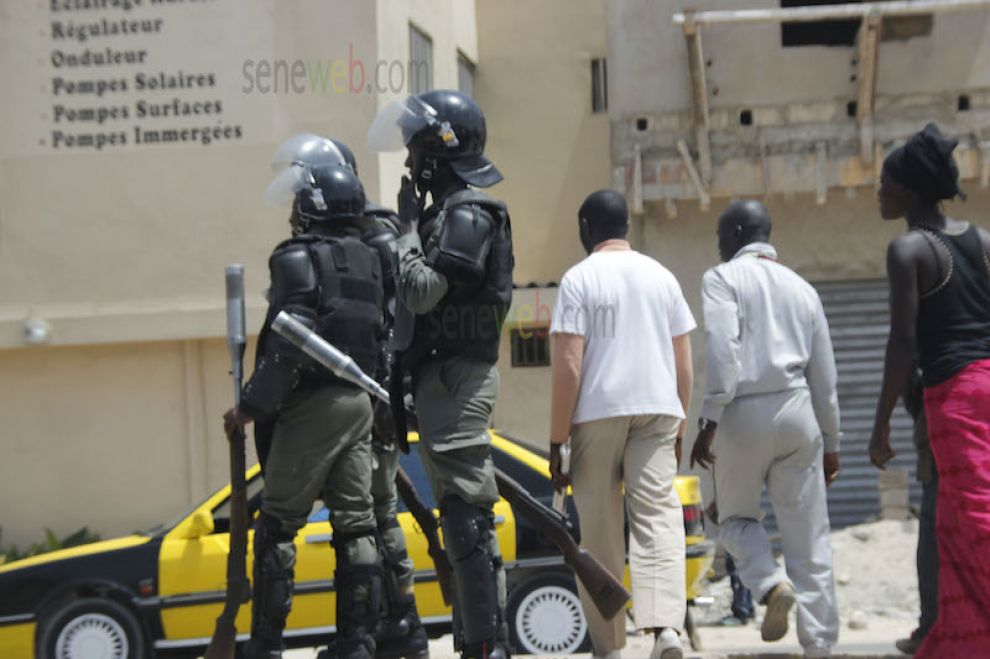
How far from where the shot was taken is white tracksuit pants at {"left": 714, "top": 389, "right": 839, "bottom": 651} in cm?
559

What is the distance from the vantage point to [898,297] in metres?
4.89

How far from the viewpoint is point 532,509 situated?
5410 millimetres

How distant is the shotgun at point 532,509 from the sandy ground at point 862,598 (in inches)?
119

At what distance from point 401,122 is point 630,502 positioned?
66.5 inches

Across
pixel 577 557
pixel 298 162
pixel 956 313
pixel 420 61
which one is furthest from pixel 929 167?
pixel 420 61

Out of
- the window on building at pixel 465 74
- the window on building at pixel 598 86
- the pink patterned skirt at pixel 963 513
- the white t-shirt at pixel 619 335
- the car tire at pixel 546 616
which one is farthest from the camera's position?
the window on building at pixel 598 86

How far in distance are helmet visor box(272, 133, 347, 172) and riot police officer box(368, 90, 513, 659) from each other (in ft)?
3.37

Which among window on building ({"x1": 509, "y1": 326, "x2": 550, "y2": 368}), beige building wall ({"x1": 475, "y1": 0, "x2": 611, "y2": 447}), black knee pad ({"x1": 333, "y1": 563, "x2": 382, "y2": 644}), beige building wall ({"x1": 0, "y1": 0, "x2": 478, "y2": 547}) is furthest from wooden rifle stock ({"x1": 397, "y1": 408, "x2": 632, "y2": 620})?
beige building wall ({"x1": 475, "y1": 0, "x2": 611, "y2": 447})

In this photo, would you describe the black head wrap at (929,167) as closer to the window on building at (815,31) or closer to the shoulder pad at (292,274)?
the shoulder pad at (292,274)

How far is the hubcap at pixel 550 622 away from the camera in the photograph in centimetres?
823

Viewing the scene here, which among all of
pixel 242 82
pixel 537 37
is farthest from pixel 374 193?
pixel 537 37

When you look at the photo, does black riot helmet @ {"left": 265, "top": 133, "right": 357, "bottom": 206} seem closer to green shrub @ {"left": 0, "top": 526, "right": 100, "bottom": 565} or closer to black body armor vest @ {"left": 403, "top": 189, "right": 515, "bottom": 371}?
black body armor vest @ {"left": 403, "top": 189, "right": 515, "bottom": 371}

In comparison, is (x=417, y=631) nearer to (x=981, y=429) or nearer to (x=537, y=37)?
(x=981, y=429)

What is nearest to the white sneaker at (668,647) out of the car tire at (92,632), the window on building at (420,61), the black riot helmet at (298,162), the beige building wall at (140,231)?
the black riot helmet at (298,162)
